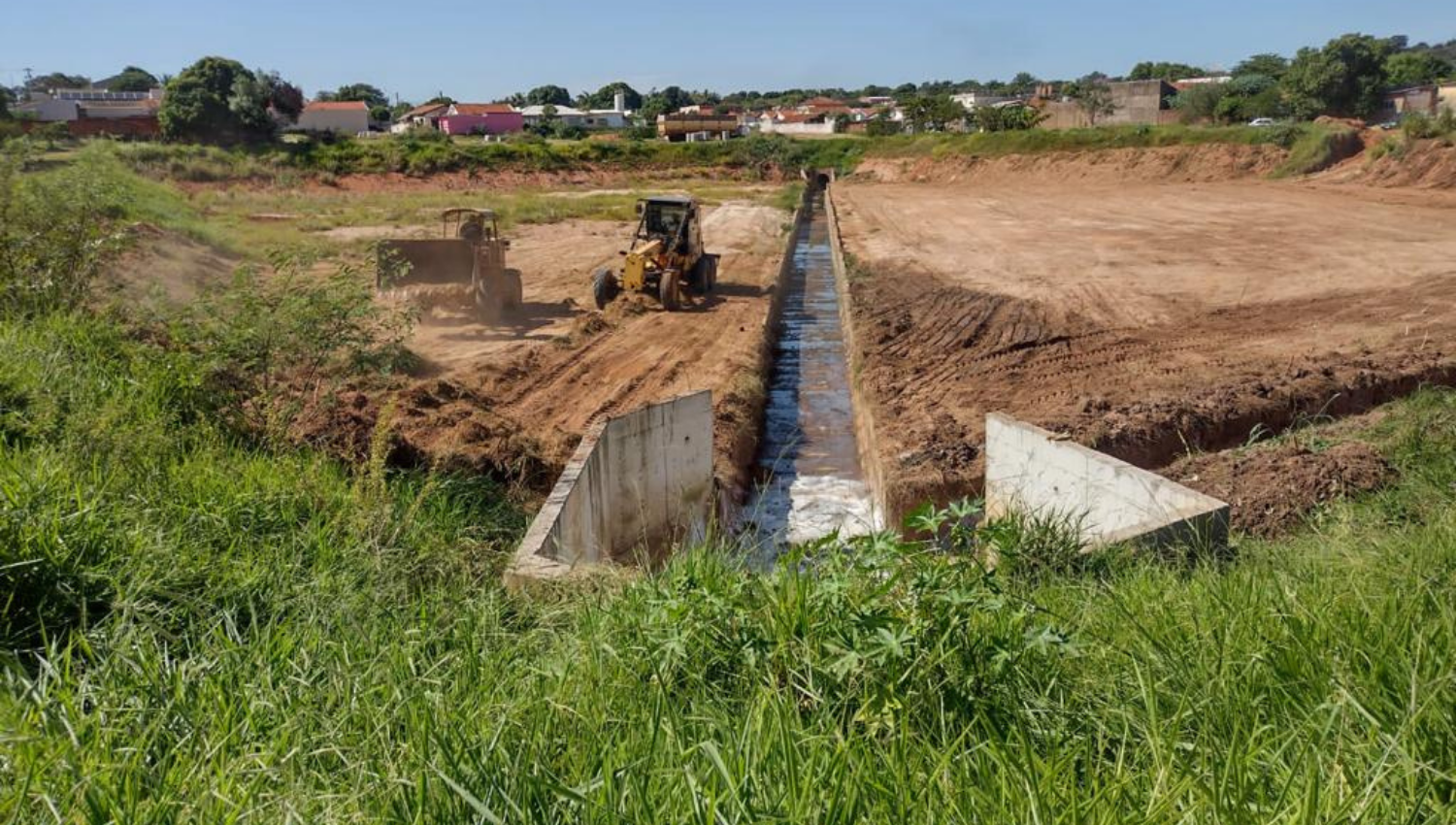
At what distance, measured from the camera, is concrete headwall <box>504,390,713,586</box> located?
8984 millimetres

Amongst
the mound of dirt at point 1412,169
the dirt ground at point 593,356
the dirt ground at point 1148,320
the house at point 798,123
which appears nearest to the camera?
the dirt ground at point 1148,320

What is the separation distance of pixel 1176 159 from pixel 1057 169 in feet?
21.1

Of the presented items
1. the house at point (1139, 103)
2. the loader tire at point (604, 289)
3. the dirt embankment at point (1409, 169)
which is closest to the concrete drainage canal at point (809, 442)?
the loader tire at point (604, 289)

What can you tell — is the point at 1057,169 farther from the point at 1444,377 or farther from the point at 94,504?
the point at 94,504

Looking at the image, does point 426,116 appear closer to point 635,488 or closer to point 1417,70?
point 1417,70

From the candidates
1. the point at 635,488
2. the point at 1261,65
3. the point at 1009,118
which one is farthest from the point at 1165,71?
the point at 635,488

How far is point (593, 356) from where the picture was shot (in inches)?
760

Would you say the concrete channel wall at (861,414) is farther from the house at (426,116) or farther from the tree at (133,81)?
the tree at (133,81)

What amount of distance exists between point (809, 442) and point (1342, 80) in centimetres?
6706

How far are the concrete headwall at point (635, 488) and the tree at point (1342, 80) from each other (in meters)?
68.9

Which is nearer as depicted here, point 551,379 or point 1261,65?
point 551,379

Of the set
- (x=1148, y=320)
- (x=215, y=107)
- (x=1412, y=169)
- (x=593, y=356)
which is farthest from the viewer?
(x=215, y=107)

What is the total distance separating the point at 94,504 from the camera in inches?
204

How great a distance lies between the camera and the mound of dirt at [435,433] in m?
10.9
